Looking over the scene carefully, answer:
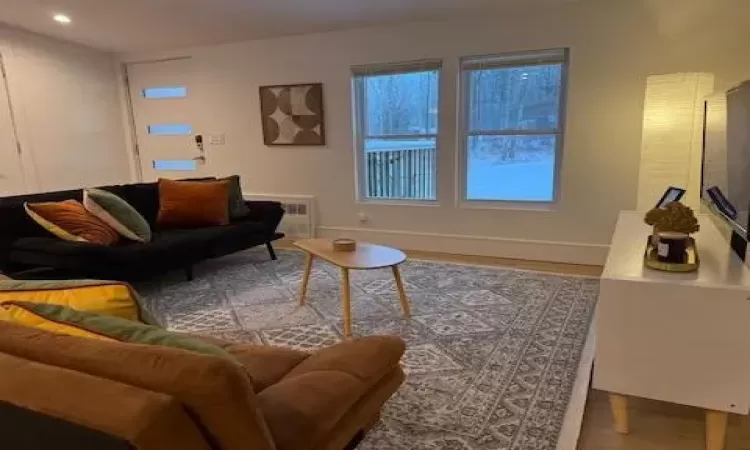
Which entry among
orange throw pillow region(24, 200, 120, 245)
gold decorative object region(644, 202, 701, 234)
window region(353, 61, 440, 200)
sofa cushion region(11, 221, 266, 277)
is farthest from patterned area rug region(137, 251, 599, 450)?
window region(353, 61, 440, 200)

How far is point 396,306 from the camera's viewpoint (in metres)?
3.14

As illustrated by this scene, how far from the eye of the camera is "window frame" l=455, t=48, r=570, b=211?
3953mm

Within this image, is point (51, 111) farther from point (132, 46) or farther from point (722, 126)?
point (722, 126)

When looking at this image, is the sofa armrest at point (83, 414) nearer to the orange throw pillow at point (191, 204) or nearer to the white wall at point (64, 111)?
the orange throw pillow at point (191, 204)

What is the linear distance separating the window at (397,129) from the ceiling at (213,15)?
20.0 inches

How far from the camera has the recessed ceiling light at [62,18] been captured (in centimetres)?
444

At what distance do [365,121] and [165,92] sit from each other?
2590mm

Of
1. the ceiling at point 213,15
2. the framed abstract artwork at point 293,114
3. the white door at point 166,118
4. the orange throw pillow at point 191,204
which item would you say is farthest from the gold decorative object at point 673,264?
the white door at point 166,118

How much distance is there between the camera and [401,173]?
4.77 metres

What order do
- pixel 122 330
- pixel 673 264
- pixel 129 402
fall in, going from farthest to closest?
pixel 673 264 < pixel 122 330 < pixel 129 402

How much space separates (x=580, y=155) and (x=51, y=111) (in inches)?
213

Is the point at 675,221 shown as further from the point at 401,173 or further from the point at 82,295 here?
the point at 401,173

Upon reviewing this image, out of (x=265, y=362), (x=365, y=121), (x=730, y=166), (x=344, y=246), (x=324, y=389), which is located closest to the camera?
(x=324, y=389)

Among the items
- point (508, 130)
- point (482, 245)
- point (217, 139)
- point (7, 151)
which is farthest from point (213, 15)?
point (482, 245)
